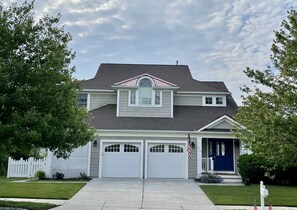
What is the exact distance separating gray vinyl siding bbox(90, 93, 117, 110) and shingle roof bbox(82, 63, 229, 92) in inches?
23.3

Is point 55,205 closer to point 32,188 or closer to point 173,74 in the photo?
point 32,188

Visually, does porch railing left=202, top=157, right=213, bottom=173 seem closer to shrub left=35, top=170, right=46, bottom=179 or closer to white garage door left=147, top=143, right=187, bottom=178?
white garage door left=147, top=143, right=187, bottom=178

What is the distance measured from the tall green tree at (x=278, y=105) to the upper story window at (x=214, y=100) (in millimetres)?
13702

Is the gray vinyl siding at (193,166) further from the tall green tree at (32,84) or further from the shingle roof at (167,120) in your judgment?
the tall green tree at (32,84)

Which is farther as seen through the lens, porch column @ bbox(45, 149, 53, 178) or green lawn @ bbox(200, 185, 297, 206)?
porch column @ bbox(45, 149, 53, 178)

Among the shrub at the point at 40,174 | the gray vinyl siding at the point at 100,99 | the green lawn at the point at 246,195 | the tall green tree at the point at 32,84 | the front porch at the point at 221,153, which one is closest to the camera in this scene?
the tall green tree at the point at 32,84

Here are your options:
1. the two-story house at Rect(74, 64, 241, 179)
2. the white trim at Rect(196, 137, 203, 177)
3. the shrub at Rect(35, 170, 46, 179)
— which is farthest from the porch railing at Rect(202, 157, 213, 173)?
the shrub at Rect(35, 170, 46, 179)

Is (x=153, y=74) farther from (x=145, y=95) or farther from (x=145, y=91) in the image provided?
(x=145, y=95)

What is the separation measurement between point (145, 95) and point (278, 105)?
14.1 m

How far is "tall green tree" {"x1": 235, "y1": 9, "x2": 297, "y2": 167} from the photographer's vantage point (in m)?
8.94

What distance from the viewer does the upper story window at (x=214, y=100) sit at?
24172 millimetres

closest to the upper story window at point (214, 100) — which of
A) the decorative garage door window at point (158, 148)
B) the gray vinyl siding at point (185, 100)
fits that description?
the gray vinyl siding at point (185, 100)

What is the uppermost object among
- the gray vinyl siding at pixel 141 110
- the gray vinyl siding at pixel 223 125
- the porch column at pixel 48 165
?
the gray vinyl siding at pixel 141 110

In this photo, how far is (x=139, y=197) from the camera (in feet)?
43.7
